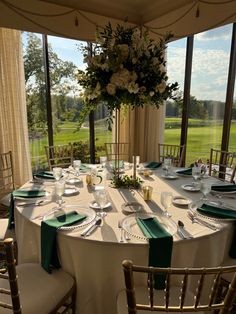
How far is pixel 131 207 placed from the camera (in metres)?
1.70

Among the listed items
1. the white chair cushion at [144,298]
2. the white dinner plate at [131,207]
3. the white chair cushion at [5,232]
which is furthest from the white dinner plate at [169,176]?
the white chair cushion at [5,232]

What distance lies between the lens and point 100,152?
4.35m

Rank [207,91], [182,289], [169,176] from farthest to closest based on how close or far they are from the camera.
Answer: [207,91]
[169,176]
[182,289]

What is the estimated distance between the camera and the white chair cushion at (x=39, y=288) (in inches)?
49.3

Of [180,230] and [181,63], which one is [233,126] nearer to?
[181,63]

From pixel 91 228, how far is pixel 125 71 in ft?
3.70

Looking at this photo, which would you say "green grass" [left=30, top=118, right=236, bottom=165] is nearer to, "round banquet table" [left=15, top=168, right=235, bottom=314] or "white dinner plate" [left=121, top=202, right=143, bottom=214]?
"white dinner plate" [left=121, top=202, right=143, bottom=214]

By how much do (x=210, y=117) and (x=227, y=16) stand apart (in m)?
1.35

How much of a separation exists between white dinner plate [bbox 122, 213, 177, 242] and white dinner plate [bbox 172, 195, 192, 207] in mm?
258

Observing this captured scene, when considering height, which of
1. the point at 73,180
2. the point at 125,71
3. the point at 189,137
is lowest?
the point at 73,180

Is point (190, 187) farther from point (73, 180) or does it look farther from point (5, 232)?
point (5, 232)

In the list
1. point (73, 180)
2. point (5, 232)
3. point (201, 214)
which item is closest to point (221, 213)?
point (201, 214)

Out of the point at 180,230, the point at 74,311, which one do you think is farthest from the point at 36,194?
the point at 180,230

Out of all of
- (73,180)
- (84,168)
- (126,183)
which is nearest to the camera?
(126,183)
